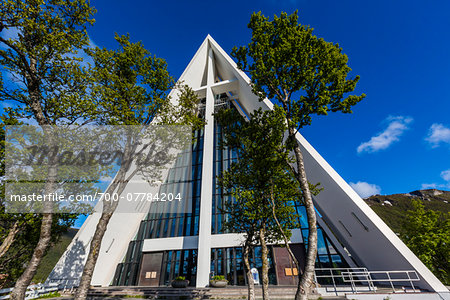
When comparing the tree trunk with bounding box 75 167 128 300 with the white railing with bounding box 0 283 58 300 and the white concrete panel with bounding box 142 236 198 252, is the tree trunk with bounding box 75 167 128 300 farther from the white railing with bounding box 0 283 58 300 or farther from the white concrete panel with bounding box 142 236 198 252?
the white concrete panel with bounding box 142 236 198 252

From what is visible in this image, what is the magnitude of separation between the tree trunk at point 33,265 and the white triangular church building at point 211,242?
11.8 meters

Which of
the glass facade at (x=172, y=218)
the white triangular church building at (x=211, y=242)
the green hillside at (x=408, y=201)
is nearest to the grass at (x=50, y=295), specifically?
the white triangular church building at (x=211, y=242)

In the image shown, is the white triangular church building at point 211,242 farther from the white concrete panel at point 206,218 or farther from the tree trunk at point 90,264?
the tree trunk at point 90,264

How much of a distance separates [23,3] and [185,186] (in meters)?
20.5

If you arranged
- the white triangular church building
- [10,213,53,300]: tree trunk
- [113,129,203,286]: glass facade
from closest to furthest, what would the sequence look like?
[10,213,53,300]: tree trunk
the white triangular church building
[113,129,203,286]: glass facade

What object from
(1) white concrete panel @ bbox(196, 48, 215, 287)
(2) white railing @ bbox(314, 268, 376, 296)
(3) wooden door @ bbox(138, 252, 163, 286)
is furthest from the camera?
(3) wooden door @ bbox(138, 252, 163, 286)

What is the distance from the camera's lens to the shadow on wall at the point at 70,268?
14520 millimetres

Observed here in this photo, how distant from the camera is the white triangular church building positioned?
11447 millimetres

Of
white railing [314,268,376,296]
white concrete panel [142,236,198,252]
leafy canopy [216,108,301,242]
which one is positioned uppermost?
leafy canopy [216,108,301,242]

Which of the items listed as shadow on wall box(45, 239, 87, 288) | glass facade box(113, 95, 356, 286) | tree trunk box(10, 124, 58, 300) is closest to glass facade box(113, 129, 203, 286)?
glass facade box(113, 95, 356, 286)

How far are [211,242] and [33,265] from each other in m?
15.2

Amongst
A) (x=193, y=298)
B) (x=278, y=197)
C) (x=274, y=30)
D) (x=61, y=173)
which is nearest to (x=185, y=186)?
(x=193, y=298)

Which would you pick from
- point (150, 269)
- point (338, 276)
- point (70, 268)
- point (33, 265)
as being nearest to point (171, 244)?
point (150, 269)

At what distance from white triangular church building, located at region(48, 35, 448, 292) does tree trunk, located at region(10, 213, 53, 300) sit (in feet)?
38.8
